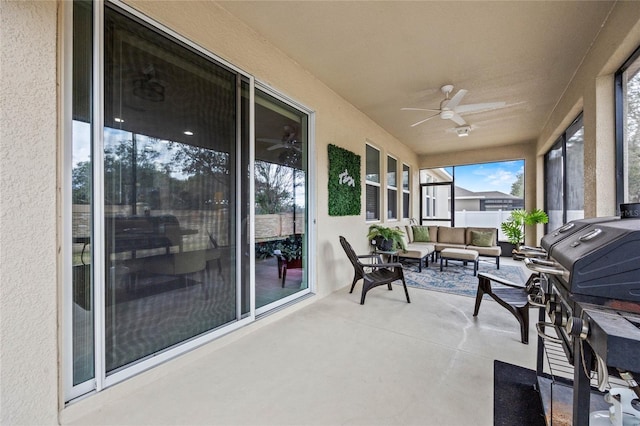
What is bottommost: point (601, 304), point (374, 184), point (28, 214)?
point (601, 304)

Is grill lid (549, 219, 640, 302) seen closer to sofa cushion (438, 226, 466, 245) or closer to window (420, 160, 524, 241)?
sofa cushion (438, 226, 466, 245)

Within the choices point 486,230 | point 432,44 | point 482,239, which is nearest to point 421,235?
point 482,239

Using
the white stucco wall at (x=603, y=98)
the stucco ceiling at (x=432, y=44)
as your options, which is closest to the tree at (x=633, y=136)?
the white stucco wall at (x=603, y=98)

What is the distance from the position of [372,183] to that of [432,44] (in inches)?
107

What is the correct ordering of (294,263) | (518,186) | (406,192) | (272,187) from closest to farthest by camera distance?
(272,187)
(294,263)
(518,186)
(406,192)

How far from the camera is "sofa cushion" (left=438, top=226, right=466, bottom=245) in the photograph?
623 centimetres

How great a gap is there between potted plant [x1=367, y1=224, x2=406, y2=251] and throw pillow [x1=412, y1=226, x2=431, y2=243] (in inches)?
81.1

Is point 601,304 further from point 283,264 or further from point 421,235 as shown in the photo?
point 421,235

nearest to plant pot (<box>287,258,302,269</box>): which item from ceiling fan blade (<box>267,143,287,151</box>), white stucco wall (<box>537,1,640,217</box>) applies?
ceiling fan blade (<box>267,143,287,151</box>)

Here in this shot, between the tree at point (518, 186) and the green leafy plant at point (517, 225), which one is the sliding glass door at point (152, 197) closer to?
the green leafy plant at point (517, 225)

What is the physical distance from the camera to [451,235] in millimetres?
6344

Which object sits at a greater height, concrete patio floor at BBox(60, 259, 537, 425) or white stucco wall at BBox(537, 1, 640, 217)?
white stucco wall at BBox(537, 1, 640, 217)

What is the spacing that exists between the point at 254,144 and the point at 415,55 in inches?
81.9

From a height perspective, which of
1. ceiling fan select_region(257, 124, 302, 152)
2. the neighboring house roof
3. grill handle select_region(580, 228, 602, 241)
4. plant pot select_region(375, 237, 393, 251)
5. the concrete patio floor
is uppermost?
ceiling fan select_region(257, 124, 302, 152)
